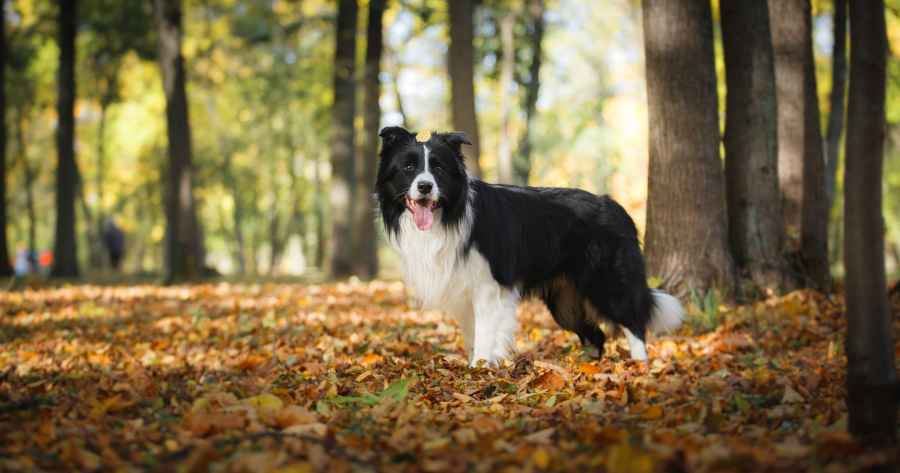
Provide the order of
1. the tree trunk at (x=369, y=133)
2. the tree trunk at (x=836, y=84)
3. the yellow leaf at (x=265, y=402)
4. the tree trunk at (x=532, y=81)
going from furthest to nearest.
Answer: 1. the tree trunk at (x=532, y=81)
2. the tree trunk at (x=369, y=133)
3. the tree trunk at (x=836, y=84)
4. the yellow leaf at (x=265, y=402)

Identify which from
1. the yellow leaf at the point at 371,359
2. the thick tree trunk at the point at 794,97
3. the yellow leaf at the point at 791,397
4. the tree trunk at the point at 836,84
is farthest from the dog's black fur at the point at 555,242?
the tree trunk at the point at 836,84

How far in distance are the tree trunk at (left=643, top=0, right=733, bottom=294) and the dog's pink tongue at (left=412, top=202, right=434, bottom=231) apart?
2.99m

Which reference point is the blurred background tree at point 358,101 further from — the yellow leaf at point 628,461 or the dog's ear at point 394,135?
the yellow leaf at point 628,461

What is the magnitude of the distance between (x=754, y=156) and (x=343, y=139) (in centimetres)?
1097

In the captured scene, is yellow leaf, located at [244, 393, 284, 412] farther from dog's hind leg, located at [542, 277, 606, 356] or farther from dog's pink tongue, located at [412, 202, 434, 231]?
dog's hind leg, located at [542, 277, 606, 356]

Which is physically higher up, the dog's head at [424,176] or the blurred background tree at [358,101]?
the blurred background tree at [358,101]

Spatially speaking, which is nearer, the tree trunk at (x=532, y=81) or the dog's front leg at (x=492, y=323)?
the dog's front leg at (x=492, y=323)

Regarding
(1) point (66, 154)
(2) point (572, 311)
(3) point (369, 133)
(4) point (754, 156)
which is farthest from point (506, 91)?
(2) point (572, 311)

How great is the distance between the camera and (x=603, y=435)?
3473 millimetres

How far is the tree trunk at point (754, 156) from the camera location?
27.9 feet

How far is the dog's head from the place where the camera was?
5.94 m

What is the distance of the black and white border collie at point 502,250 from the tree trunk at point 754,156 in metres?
1.96

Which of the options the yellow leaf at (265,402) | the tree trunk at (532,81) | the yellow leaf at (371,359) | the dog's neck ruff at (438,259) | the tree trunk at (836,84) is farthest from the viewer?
the tree trunk at (532,81)

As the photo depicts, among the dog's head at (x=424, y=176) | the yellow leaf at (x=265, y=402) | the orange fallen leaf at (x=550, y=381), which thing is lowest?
the orange fallen leaf at (x=550, y=381)
